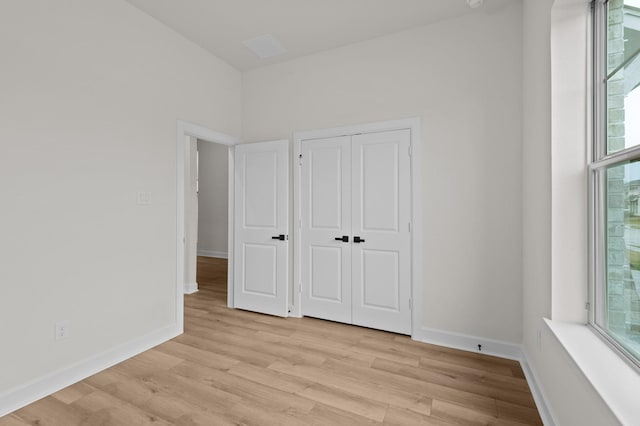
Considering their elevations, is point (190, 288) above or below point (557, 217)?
below

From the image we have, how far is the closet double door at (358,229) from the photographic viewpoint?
298 centimetres

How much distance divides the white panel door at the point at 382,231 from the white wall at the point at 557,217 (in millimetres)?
1103

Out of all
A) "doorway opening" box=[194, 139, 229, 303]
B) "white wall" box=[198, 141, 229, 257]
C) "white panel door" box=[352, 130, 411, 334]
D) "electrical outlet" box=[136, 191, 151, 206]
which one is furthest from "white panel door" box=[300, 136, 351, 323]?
"white wall" box=[198, 141, 229, 257]

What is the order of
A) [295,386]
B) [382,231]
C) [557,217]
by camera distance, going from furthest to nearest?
[382,231]
[295,386]
[557,217]

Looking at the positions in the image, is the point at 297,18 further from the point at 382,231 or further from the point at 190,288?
the point at 190,288

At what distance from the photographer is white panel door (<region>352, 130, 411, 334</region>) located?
296 cm

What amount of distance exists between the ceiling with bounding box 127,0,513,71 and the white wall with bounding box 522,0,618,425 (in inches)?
39.2

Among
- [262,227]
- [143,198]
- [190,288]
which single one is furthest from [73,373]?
[190,288]

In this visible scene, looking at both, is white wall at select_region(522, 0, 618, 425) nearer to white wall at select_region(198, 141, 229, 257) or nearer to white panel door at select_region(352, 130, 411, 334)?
white panel door at select_region(352, 130, 411, 334)

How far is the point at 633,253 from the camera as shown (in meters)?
1.27

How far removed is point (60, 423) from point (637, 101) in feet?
11.2

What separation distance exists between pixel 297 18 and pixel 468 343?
3464mm

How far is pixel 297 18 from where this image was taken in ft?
9.21

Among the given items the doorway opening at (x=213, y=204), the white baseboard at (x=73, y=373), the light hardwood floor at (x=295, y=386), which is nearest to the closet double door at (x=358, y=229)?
the light hardwood floor at (x=295, y=386)
